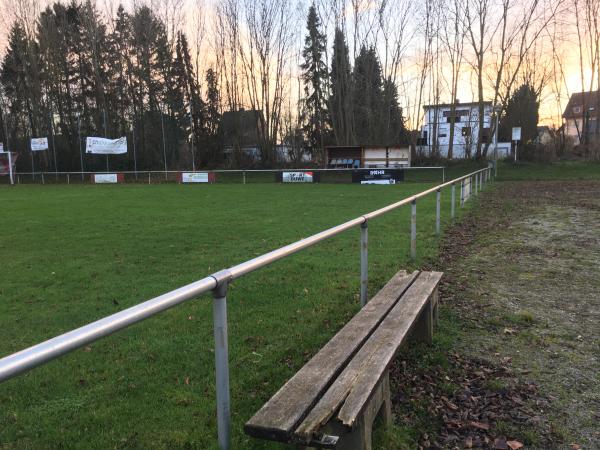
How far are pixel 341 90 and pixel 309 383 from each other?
45260 mm

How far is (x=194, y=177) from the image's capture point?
3431 centimetres

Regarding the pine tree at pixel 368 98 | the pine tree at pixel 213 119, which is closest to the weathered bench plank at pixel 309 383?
the pine tree at pixel 368 98

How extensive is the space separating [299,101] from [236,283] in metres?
45.5

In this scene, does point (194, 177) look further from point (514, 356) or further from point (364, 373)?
point (364, 373)

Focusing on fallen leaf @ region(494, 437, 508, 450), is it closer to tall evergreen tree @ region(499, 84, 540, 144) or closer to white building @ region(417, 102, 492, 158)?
white building @ region(417, 102, 492, 158)

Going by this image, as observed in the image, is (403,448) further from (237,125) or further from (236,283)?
(237,125)

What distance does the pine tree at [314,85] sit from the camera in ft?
161

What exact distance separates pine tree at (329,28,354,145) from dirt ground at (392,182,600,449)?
3812 cm

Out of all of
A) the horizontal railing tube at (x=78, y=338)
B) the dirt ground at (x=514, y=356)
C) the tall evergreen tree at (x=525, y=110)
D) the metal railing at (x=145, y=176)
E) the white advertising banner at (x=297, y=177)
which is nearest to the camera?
the horizontal railing tube at (x=78, y=338)

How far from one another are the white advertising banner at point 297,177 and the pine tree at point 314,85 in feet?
55.2

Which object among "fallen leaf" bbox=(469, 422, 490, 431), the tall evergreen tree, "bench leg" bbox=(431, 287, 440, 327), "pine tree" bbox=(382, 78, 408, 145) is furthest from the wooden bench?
the tall evergreen tree

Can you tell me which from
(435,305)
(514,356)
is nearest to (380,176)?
(435,305)

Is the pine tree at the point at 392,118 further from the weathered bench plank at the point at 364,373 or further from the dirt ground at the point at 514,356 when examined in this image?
the weathered bench plank at the point at 364,373

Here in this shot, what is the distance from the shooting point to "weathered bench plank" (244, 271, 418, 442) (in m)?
2.11
